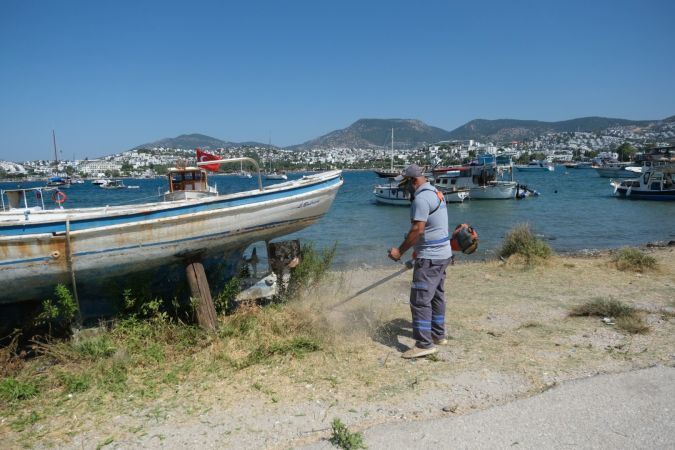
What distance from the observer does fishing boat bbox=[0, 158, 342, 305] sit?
541 centimetres

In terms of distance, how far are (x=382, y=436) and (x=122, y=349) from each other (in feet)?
10.8

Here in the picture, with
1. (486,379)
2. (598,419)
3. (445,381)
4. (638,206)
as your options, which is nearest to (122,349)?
(445,381)

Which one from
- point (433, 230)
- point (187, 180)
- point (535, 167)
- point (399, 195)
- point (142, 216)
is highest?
point (187, 180)

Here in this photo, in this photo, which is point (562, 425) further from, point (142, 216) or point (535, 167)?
point (535, 167)

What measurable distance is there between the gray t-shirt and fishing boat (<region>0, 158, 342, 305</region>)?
2.39 meters

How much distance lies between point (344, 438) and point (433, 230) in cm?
251

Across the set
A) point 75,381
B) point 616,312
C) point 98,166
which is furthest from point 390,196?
point 98,166

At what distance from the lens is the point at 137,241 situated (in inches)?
227

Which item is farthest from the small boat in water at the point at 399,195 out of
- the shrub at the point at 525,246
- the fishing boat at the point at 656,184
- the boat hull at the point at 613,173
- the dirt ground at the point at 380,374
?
the boat hull at the point at 613,173

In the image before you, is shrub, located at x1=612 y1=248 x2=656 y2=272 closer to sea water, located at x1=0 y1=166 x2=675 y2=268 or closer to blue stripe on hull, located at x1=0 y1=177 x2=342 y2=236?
sea water, located at x1=0 y1=166 x2=675 y2=268

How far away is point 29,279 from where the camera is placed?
5.55 meters

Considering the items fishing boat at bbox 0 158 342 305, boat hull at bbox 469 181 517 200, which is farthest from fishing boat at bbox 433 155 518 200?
fishing boat at bbox 0 158 342 305

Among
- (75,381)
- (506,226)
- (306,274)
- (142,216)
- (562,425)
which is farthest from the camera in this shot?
(506,226)

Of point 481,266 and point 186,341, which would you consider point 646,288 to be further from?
point 186,341
